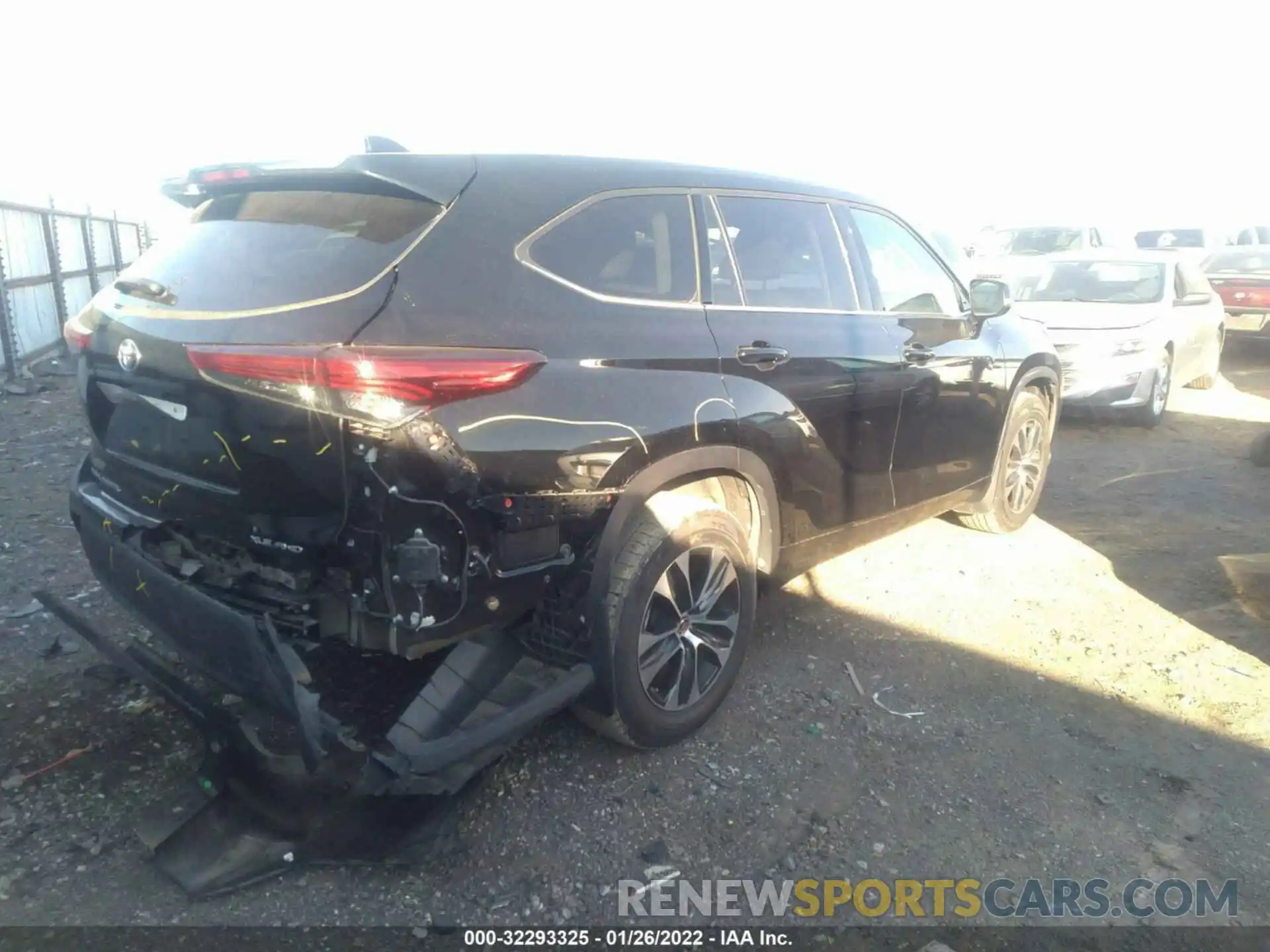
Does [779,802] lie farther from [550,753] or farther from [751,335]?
[751,335]

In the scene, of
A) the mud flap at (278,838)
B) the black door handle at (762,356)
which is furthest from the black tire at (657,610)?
the mud flap at (278,838)

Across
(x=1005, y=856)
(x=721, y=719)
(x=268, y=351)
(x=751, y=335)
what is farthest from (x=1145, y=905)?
(x=268, y=351)

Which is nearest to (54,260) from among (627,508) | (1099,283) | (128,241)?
(128,241)

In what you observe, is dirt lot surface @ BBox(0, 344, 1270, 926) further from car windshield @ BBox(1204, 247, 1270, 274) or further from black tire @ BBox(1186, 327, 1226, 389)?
car windshield @ BBox(1204, 247, 1270, 274)

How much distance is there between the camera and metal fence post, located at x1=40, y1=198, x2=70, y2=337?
11406mm

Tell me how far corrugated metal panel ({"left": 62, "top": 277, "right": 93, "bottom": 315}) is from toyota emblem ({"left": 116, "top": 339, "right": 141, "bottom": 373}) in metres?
10.6

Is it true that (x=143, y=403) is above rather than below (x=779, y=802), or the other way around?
above

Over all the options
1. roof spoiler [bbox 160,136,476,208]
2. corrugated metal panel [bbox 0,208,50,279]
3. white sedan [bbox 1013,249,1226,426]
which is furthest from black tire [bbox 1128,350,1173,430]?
corrugated metal panel [bbox 0,208,50,279]

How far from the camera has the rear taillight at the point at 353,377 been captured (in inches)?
90.5

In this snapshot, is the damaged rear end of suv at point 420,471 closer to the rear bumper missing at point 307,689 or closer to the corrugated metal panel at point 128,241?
the rear bumper missing at point 307,689

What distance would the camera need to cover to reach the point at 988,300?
4762mm

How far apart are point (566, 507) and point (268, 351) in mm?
878

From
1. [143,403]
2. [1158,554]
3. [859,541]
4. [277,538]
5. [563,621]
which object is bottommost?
[1158,554]

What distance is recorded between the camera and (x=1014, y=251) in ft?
50.9
